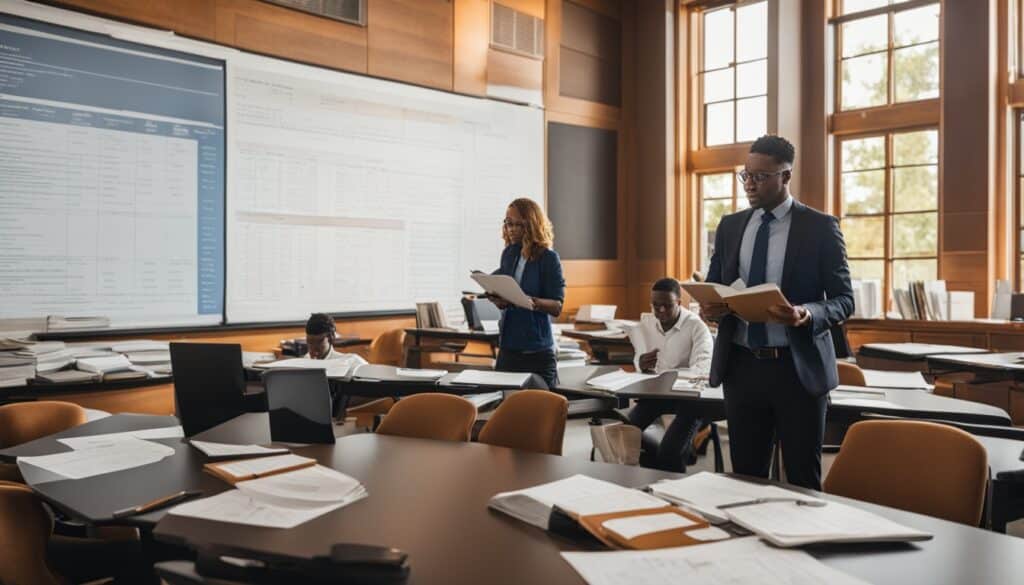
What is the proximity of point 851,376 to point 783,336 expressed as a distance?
4.71 feet

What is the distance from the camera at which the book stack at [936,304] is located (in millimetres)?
7117

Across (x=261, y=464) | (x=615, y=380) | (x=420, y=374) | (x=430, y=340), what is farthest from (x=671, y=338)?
(x=261, y=464)

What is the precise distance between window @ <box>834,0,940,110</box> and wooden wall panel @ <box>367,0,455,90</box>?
169 inches

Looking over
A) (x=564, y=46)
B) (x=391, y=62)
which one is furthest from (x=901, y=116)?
(x=391, y=62)

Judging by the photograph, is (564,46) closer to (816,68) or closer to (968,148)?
(816,68)

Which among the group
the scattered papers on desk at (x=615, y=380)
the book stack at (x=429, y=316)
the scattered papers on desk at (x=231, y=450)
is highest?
the book stack at (x=429, y=316)

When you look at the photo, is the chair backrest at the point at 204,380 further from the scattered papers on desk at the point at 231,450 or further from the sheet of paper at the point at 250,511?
the sheet of paper at the point at 250,511

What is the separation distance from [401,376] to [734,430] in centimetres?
199

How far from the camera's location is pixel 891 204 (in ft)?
27.2

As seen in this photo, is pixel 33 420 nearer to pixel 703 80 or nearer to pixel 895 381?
pixel 895 381

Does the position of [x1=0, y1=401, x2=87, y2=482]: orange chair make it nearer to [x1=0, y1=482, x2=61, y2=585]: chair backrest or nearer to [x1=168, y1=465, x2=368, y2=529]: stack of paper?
[x1=0, y1=482, x2=61, y2=585]: chair backrest

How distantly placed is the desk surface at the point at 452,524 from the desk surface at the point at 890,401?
4.22 ft

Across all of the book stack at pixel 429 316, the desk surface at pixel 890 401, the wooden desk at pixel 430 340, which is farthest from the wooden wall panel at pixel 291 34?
the desk surface at pixel 890 401

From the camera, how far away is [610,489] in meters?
1.93
